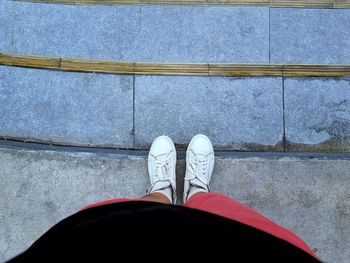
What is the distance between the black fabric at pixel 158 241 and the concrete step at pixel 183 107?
45.8 inches

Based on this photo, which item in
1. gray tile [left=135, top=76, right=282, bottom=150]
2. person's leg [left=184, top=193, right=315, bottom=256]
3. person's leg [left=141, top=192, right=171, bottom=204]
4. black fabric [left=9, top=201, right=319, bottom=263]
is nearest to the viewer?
black fabric [left=9, top=201, right=319, bottom=263]

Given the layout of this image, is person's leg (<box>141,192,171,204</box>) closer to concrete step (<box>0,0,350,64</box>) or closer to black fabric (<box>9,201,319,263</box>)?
concrete step (<box>0,0,350,64</box>)

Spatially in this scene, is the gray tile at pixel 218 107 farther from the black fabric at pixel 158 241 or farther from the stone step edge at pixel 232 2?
the black fabric at pixel 158 241

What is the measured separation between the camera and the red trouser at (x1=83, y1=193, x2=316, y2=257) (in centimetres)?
149

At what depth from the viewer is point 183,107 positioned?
2395 millimetres

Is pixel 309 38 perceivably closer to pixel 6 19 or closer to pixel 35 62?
pixel 35 62

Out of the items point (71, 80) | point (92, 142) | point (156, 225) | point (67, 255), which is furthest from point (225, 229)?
point (71, 80)

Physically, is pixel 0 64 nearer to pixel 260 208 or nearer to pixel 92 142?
pixel 92 142

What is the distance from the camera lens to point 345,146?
2.41 meters

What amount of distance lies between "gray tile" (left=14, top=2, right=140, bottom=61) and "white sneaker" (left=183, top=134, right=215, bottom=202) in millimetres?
681

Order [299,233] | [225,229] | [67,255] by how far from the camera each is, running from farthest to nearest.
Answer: [299,233], [225,229], [67,255]

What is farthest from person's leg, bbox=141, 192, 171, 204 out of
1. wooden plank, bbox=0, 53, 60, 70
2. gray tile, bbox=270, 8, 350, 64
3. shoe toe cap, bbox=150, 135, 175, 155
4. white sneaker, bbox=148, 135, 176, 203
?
gray tile, bbox=270, 8, 350, 64

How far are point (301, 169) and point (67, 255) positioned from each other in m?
1.65

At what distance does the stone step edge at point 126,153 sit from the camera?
239 cm
